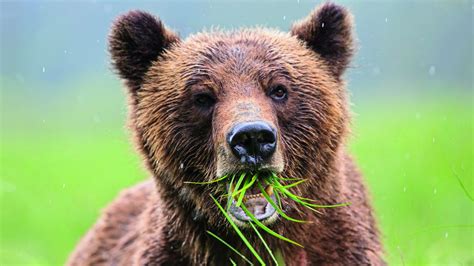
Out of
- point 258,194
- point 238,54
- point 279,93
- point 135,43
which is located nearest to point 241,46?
point 238,54

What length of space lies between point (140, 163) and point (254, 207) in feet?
4.08

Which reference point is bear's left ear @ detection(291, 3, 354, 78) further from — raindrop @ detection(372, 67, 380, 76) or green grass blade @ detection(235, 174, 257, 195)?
raindrop @ detection(372, 67, 380, 76)

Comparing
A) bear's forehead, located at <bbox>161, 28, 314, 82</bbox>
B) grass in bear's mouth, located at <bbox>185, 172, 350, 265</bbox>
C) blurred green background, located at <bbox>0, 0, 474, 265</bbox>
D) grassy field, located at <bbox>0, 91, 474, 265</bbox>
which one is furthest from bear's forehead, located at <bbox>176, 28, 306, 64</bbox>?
grass in bear's mouth, located at <bbox>185, 172, 350, 265</bbox>

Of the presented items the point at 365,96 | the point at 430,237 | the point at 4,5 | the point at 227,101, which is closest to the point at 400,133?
the point at 430,237

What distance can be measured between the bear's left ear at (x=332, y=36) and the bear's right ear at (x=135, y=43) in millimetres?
1000

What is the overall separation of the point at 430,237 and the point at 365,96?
30489 millimetres

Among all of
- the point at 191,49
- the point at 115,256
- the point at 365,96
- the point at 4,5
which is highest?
the point at 4,5

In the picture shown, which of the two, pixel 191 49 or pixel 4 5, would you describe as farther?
pixel 4 5

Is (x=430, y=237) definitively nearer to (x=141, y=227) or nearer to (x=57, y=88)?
(x=141, y=227)

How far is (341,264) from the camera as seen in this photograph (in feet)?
24.2

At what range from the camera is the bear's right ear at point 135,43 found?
24.9 ft

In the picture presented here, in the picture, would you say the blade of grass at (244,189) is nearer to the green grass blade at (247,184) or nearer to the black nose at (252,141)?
the green grass blade at (247,184)

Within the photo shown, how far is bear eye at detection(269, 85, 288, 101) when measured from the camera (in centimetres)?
711

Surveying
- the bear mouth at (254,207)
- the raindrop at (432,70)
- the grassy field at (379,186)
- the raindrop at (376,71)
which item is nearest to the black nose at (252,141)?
the bear mouth at (254,207)
